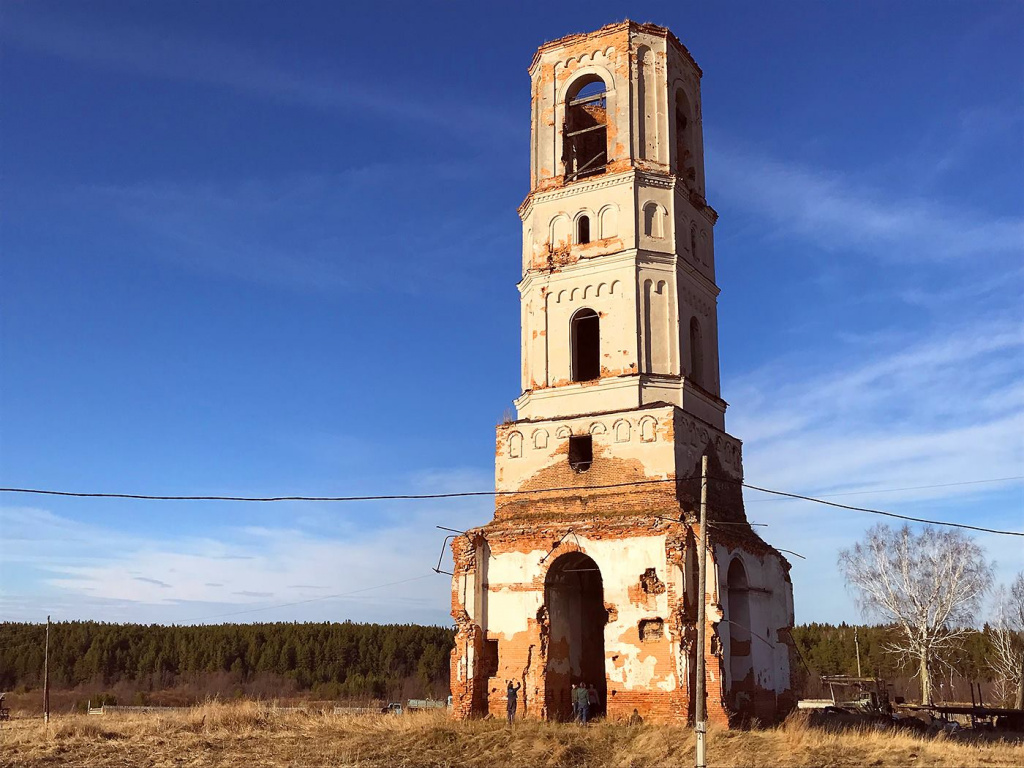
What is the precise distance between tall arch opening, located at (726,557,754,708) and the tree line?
45.9m

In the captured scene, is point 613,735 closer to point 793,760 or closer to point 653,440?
point 793,760

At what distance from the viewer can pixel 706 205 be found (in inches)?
1001

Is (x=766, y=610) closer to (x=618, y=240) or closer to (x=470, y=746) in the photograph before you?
(x=470, y=746)

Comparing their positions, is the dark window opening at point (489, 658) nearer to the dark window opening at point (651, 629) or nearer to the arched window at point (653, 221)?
the dark window opening at point (651, 629)

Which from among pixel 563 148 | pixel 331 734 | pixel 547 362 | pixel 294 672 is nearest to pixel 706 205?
pixel 563 148

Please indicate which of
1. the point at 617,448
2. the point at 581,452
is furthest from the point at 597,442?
the point at 581,452

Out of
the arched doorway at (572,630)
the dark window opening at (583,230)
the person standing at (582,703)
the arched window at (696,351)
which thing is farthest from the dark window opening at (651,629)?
the dark window opening at (583,230)

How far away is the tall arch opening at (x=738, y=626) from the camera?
21.2 m

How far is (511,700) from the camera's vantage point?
65.5 feet

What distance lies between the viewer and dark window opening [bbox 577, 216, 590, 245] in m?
23.9

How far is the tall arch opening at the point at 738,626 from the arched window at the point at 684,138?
34.0 feet

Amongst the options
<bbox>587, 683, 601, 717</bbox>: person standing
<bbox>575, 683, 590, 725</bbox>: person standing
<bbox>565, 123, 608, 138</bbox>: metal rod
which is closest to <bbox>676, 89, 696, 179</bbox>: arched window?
<bbox>565, 123, 608, 138</bbox>: metal rod

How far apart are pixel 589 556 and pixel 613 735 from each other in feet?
12.4

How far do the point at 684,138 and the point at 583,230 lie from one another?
14.5 feet
